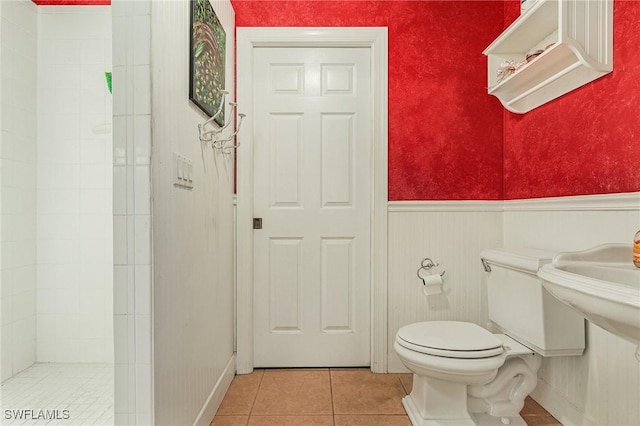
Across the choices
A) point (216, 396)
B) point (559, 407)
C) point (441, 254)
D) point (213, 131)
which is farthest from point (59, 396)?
point (559, 407)

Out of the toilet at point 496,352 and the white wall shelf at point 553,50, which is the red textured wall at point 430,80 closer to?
the white wall shelf at point 553,50

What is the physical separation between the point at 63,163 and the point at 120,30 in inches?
60.3

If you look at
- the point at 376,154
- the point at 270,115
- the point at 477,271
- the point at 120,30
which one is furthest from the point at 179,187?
the point at 477,271

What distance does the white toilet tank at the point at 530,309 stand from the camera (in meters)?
1.55

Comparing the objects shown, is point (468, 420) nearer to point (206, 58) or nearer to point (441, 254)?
point (441, 254)

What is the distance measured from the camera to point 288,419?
174 centimetres

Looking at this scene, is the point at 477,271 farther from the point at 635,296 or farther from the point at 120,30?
the point at 120,30

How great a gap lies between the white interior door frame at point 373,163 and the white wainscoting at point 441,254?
70 mm

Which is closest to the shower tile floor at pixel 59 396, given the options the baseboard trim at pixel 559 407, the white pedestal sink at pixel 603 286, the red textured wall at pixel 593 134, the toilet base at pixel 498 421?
the toilet base at pixel 498 421

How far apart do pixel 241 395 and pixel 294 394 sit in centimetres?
28

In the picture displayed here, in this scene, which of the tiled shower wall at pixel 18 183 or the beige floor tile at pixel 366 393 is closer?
the beige floor tile at pixel 366 393

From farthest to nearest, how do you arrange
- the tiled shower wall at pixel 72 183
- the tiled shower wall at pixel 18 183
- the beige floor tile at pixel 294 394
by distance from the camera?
1. the tiled shower wall at pixel 72 183
2. the tiled shower wall at pixel 18 183
3. the beige floor tile at pixel 294 394

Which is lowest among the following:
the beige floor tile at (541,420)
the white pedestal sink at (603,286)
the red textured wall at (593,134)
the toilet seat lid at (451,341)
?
the beige floor tile at (541,420)

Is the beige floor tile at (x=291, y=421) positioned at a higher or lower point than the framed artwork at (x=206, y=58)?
lower
